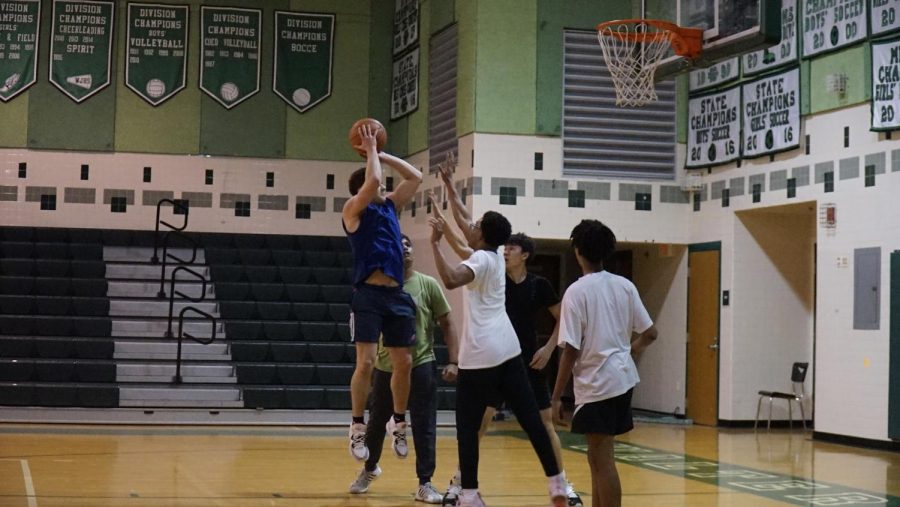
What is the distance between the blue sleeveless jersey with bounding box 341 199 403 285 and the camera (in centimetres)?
798

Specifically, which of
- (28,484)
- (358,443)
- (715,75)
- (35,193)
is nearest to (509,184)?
(715,75)

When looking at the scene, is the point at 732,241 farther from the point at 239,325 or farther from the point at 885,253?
the point at 239,325

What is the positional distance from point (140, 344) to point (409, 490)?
27.2 feet

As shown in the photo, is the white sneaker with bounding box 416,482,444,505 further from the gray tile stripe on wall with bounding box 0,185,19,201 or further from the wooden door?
the gray tile stripe on wall with bounding box 0,185,19,201

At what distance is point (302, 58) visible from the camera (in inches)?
802

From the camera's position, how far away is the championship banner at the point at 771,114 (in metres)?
15.2

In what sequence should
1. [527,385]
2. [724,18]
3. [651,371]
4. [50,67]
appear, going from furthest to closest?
1. [50,67]
2. [651,371]
3. [724,18]
4. [527,385]

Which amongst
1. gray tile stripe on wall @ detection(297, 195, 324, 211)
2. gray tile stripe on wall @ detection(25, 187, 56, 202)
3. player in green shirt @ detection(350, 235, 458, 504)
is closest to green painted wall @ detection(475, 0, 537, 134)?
gray tile stripe on wall @ detection(297, 195, 324, 211)

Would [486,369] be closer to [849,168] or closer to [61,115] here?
[849,168]

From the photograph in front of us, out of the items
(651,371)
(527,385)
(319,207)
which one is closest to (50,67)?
(319,207)

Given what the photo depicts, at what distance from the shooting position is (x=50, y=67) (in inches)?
778

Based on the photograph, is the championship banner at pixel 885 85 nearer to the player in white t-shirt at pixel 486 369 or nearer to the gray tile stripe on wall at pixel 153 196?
the player in white t-shirt at pixel 486 369

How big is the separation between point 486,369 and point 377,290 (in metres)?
1.26

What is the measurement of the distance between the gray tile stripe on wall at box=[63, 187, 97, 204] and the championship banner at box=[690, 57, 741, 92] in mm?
10002
